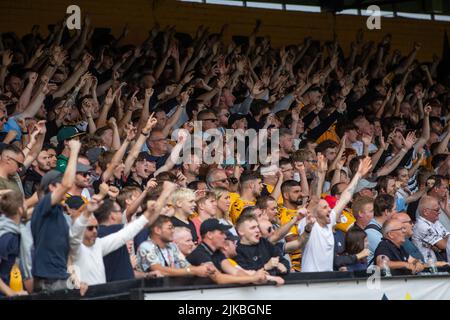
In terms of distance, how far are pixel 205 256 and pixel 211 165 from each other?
3.47 metres

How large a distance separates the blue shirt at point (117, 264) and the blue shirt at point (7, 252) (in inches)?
31.6

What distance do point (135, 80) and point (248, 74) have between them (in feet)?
6.51

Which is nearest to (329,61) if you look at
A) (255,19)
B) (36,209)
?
(255,19)

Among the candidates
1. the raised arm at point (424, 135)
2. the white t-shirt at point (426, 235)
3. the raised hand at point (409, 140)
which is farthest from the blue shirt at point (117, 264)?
the raised arm at point (424, 135)

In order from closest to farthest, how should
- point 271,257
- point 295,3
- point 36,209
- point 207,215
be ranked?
point 36,209 < point 271,257 < point 207,215 < point 295,3

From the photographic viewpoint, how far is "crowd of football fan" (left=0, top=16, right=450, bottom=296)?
8.13 meters

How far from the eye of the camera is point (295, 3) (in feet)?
60.8

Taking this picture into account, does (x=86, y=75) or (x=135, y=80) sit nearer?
(x=86, y=75)

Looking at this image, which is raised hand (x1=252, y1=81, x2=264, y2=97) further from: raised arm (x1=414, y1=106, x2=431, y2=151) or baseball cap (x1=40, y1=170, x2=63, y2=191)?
baseball cap (x1=40, y1=170, x2=63, y2=191)

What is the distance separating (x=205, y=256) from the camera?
851 centimetres

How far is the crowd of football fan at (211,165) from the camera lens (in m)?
8.13

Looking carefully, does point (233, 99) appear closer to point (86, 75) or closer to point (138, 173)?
point (86, 75)

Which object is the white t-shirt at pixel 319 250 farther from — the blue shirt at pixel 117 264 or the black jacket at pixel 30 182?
the black jacket at pixel 30 182

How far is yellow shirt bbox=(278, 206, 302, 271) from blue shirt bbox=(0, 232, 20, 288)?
3231 mm
